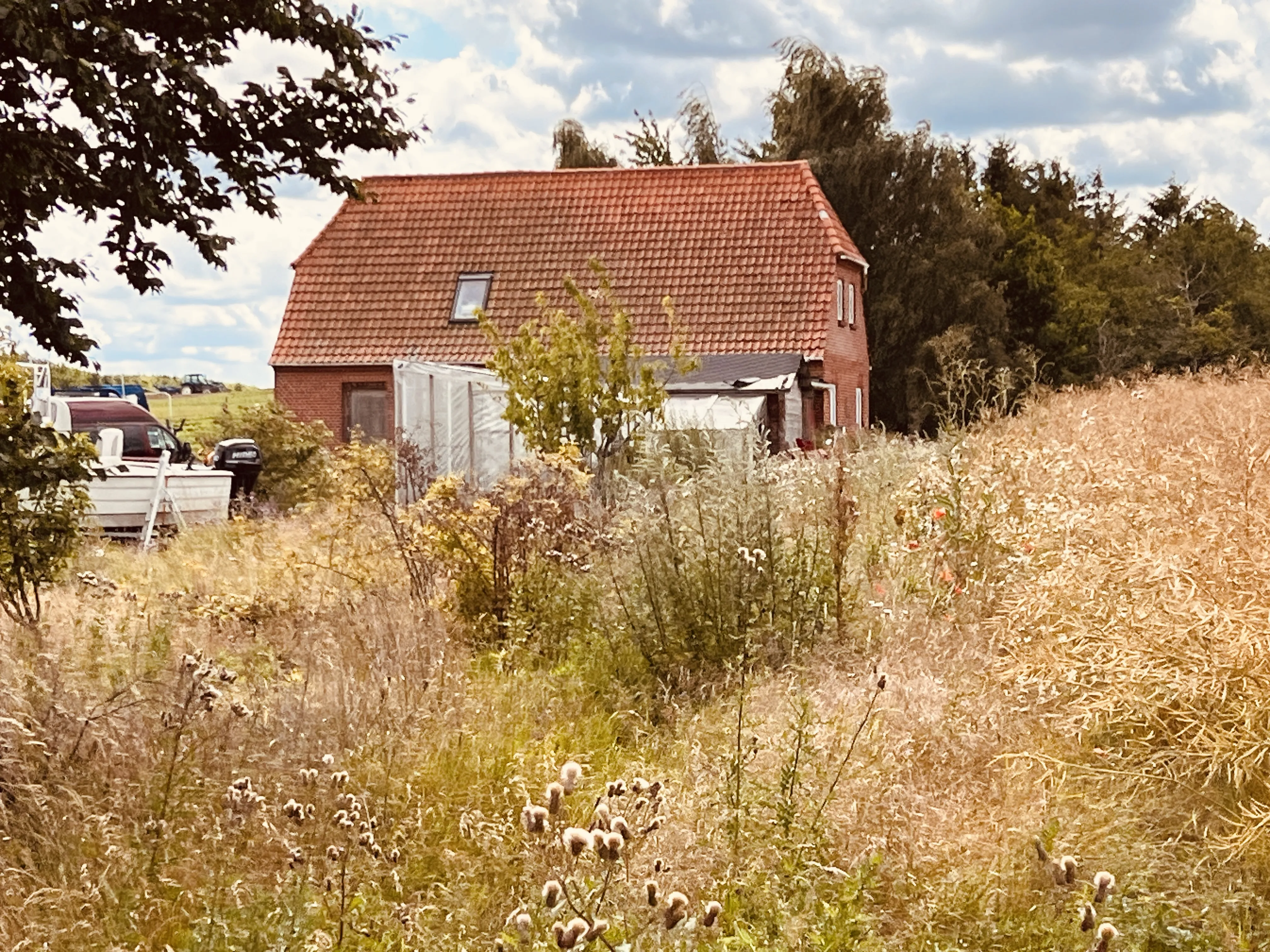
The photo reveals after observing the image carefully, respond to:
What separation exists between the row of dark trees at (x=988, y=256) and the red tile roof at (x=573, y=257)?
4.20 meters

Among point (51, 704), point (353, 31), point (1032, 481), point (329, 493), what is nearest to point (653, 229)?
point (329, 493)

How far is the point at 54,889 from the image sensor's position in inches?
185

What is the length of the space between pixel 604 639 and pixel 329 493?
42.2ft

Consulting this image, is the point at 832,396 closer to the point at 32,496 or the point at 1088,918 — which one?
the point at 32,496

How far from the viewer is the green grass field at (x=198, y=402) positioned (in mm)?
54656

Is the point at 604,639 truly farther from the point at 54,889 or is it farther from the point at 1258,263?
the point at 1258,263

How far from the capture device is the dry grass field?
4734 mm

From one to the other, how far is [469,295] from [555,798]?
1032 inches

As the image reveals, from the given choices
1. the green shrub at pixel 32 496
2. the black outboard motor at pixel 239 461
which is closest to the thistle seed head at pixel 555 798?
the green shrub at pixel 32 496

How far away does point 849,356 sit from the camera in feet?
99.3

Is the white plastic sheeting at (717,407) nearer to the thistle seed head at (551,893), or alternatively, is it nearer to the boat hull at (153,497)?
the boat hull at (153,497)

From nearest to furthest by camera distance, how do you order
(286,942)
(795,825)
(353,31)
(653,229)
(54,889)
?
(286,942)
(54,889)
(795,825)
(353,31)
(653,229)

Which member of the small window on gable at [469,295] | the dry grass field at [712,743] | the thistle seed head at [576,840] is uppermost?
the small window on gable at [469,295]

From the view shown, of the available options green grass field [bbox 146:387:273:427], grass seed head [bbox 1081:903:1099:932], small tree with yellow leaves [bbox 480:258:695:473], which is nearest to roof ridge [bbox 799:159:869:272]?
small tree with yellow leaves [bbox 480:258:695:473]
